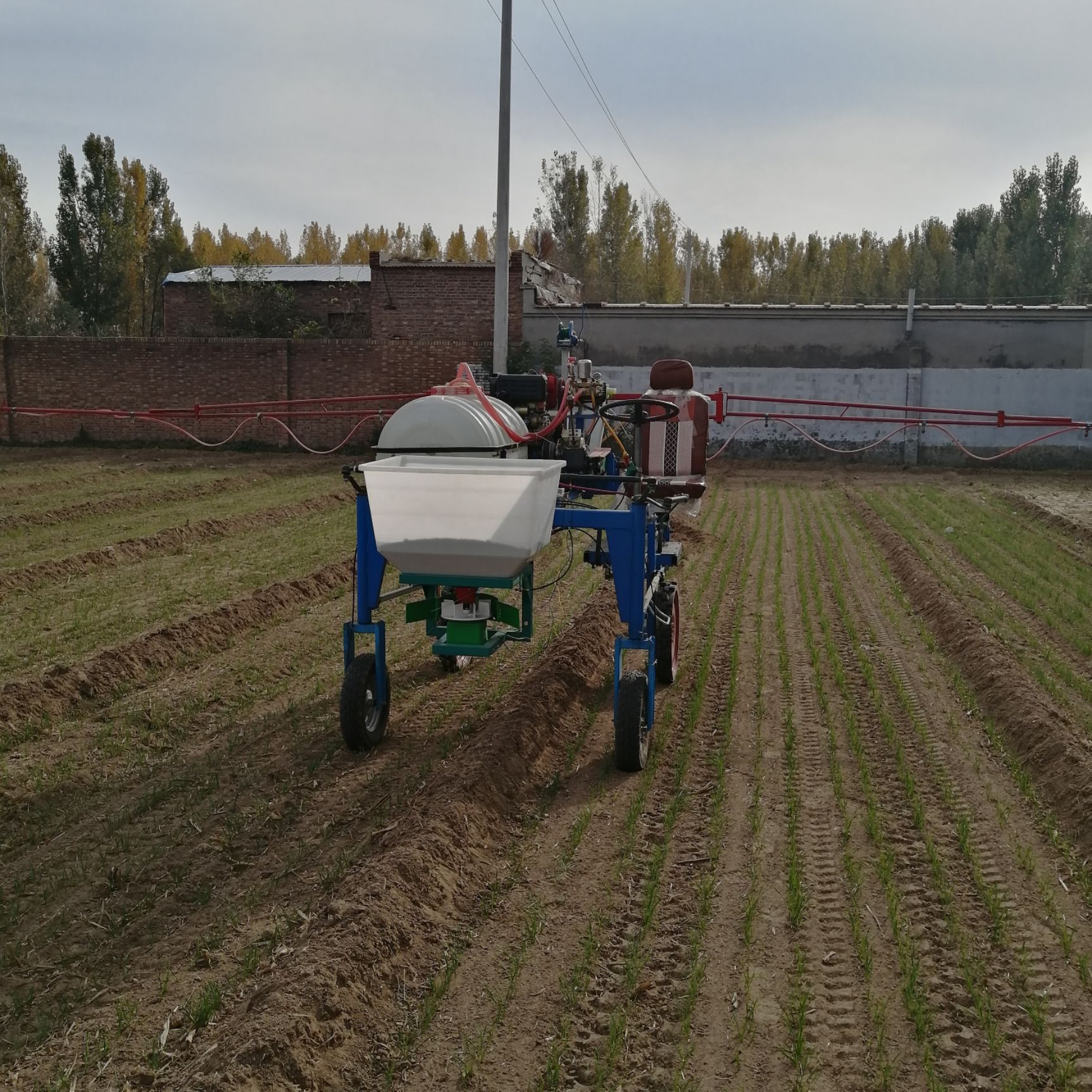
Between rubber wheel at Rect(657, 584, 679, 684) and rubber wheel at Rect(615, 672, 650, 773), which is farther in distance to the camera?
rubber wheel at Rect(657, 584, 679, 684)

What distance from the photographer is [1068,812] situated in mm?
5238

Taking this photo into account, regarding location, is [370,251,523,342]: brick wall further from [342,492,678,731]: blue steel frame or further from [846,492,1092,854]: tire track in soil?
[342,492,678,731]: blue steel frame

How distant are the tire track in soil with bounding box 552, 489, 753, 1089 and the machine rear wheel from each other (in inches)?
41.3

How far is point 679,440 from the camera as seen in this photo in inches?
284

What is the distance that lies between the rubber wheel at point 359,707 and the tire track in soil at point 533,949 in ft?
3.92

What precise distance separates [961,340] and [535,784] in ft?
70.9

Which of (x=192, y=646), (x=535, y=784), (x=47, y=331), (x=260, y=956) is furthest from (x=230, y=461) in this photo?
(x=47, y=331)

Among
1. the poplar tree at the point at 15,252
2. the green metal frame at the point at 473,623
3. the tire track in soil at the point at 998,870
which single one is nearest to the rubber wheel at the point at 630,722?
the green metal frame at the point at 473,623

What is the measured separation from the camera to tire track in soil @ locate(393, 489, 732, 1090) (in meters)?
3.38

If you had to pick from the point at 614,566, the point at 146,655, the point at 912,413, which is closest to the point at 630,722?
the point at 614,566

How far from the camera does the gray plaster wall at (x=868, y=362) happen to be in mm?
23562

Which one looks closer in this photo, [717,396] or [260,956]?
[260,956]

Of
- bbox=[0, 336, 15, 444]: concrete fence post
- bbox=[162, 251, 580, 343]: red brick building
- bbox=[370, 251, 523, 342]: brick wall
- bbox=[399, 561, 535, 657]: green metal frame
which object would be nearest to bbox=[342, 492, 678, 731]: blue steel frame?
bbox=[399, 561, 535, 657]: green metal frame

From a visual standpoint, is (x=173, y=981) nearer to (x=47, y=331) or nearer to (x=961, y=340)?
(x=961, y=340)
